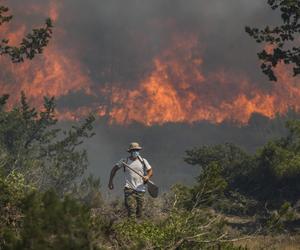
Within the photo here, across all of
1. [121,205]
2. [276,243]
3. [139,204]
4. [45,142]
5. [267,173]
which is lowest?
[276,243]

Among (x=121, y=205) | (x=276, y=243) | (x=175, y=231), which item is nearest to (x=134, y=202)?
(x=121, y=205)

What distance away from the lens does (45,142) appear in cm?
4366

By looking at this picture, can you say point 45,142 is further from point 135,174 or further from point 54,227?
point 54,227

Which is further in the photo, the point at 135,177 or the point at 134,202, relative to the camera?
the point at 135,177

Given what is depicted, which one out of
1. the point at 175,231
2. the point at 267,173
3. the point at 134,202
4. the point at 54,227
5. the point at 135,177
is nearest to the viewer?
the point at 54,227

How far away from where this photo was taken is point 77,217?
4.26m

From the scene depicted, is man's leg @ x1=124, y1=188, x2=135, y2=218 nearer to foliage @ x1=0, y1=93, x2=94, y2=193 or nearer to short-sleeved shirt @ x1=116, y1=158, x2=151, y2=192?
short-sleeved shirt @ x1=116, y1=158, x2=151, y2=192

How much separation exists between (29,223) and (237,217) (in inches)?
811

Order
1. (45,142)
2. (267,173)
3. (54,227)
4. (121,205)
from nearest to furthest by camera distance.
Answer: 1. (54,227)
2. (121,205)
3. (267,173)
4. (45,142)

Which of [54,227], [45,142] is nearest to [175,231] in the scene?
[54,227]

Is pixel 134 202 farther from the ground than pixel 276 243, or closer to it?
farther from the ground

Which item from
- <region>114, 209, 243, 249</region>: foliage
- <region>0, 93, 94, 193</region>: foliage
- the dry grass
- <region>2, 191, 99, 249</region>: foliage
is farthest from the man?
<region>0, 93, 94, 193</region>: foliage

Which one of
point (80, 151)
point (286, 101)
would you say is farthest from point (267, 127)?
point (80, 151)

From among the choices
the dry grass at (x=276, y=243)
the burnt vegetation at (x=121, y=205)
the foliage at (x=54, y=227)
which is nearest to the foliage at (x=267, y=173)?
the burnt vegetation at (x=121, y=205)
